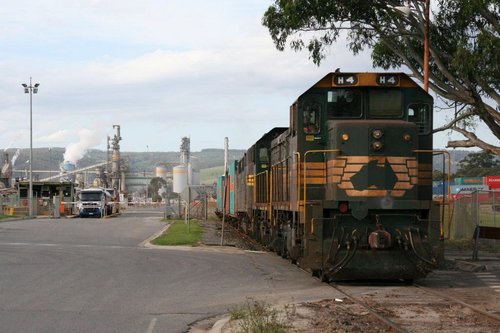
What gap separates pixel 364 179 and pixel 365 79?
7.17 feet

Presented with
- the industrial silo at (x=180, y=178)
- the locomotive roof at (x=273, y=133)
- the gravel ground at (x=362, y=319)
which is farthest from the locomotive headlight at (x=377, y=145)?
the industrial silo at (x=180, y=178)

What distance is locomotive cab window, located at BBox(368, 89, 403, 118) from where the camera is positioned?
48.1ft

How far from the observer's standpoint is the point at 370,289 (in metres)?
13.7

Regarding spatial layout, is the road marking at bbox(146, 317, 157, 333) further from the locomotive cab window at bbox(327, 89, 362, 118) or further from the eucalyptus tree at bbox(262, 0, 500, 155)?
the eucalyptus tree at bbox(262, 0, 500, 155)

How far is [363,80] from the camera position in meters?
14.4

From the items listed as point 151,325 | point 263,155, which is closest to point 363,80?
point 151,325

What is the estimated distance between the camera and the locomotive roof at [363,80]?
47.2 feet

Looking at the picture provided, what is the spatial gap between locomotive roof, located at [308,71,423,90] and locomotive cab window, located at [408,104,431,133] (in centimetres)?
56

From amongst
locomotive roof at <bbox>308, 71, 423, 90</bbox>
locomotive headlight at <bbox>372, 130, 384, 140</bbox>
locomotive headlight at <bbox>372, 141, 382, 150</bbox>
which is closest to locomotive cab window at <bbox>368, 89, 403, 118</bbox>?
locomotive roof at <bbox>308, 71, 423, 90</bbox>

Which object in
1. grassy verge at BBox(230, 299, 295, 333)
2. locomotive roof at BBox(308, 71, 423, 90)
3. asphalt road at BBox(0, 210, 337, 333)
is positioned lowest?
asphalt road at BBox(0, 210, 337, 333)

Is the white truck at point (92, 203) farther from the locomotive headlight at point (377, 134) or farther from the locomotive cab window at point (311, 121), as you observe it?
the locomotive headlight at point (377, 134)

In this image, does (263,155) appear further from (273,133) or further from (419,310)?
(419,310)

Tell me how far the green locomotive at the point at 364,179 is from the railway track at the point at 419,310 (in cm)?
54

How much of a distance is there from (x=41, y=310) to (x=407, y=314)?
19.2 feet
